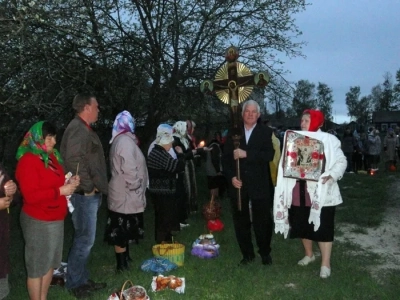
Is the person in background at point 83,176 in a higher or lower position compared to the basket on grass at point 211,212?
higher

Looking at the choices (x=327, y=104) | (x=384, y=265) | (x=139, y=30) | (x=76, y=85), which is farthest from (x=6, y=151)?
(x=327, y=104)

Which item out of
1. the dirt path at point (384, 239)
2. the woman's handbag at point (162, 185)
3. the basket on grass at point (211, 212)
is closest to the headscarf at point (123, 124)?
the woman's handbag at point (162, 185)

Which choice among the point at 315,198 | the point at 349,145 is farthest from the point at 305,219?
the point at 349,145

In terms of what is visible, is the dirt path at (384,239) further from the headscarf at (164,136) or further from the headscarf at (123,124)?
the headscarf at (123,124)

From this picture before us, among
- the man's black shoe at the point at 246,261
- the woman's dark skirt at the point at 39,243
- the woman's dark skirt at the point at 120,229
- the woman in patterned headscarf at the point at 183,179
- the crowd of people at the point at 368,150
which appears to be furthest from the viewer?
the crowd of people at the point at 368,150

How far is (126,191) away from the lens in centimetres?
539

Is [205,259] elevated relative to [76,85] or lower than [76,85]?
lower

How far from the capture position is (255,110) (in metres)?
5.65

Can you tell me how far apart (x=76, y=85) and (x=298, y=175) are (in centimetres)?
474

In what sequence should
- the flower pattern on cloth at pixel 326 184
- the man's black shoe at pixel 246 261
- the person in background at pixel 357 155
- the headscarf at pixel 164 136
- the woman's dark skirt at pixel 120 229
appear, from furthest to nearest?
the person in background at pixel 357 155 → the headscarf at pixel 164 136 → the man's black shoe at pixel 246 261 → the woman's dark skirt at pixel 120 229 → the flower pattern on cloth at pixel 326 184

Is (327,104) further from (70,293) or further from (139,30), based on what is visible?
(70,293)

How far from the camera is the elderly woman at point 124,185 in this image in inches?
211

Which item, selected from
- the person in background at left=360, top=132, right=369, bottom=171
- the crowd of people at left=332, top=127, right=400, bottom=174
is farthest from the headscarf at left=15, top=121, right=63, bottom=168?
the person in background at left=360, top=132, right=369, bottom=171

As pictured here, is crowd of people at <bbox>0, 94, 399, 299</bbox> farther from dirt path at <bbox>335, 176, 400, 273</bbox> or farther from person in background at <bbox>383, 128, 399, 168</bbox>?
person in background at <bbox>383, 128, 399, 168</bbox>
